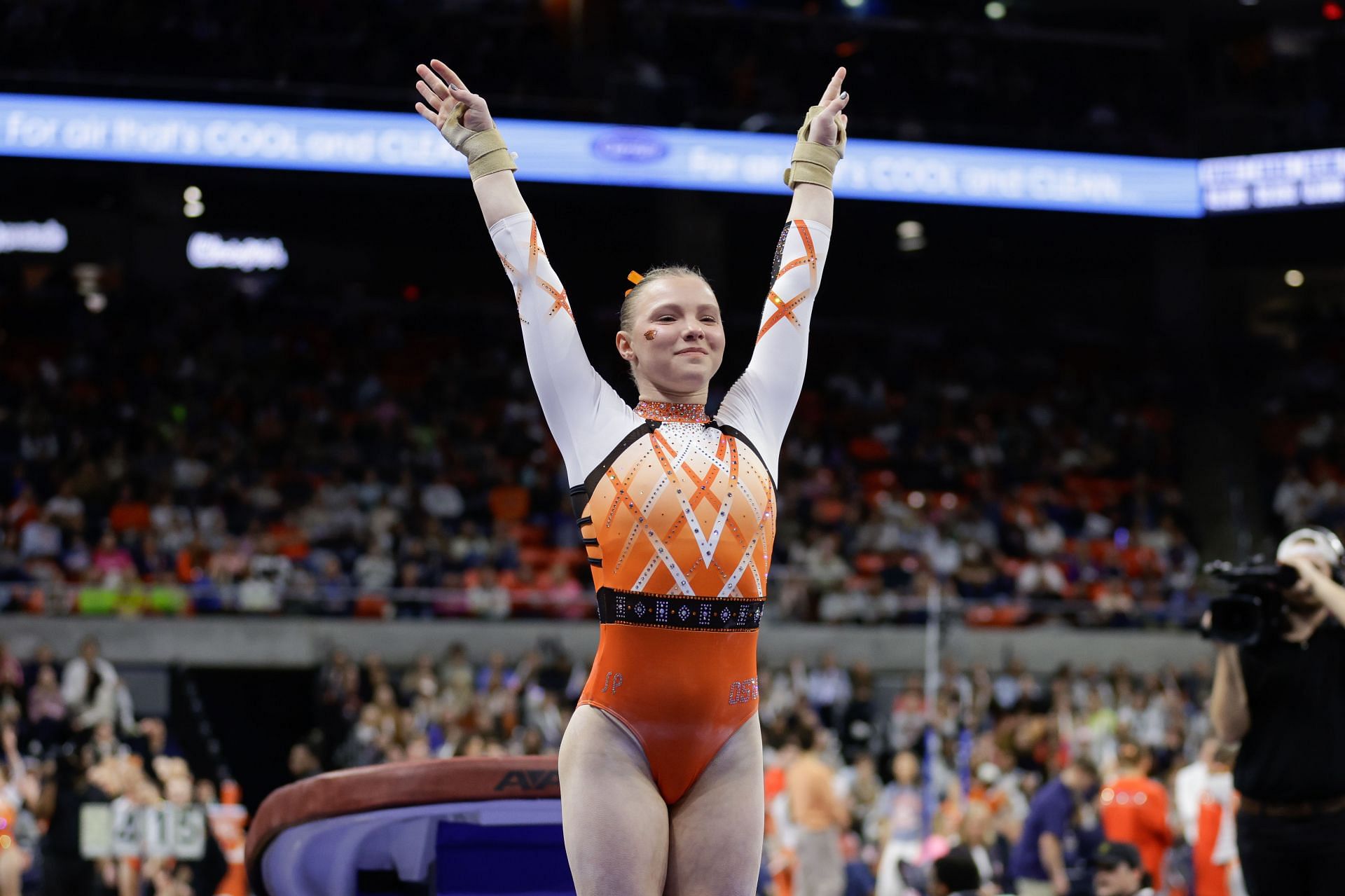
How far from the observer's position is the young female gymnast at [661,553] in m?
2.92

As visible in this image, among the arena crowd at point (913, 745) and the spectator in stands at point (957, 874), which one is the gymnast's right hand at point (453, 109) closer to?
the spectator in stands at point (957, 874)

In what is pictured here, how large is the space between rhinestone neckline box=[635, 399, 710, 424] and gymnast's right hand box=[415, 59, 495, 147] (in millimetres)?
687

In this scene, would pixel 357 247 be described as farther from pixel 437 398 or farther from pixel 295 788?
pixel 295 788

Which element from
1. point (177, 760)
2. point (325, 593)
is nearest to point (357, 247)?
point (325, 593)

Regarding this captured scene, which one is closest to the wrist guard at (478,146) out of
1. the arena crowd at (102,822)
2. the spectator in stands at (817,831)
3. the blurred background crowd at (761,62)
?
the arena crowd at (102,822)

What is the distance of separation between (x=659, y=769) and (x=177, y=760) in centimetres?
825

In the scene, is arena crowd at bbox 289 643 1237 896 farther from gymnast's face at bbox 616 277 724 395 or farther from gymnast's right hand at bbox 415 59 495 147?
gymnast's right hand at bbox 415 59 495 147

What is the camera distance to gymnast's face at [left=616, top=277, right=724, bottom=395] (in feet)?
10.4

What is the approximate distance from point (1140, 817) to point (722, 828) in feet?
23.8

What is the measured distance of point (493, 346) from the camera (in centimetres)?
2134

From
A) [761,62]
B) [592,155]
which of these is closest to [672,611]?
→ [592,155]

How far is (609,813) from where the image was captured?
2.87m

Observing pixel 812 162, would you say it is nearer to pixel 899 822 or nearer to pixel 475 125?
pixel 475 125

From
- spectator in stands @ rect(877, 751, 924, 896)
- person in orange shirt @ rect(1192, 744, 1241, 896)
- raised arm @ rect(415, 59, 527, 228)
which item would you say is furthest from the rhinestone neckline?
spectator in stands @ rect(877, 751, 924, 896)
